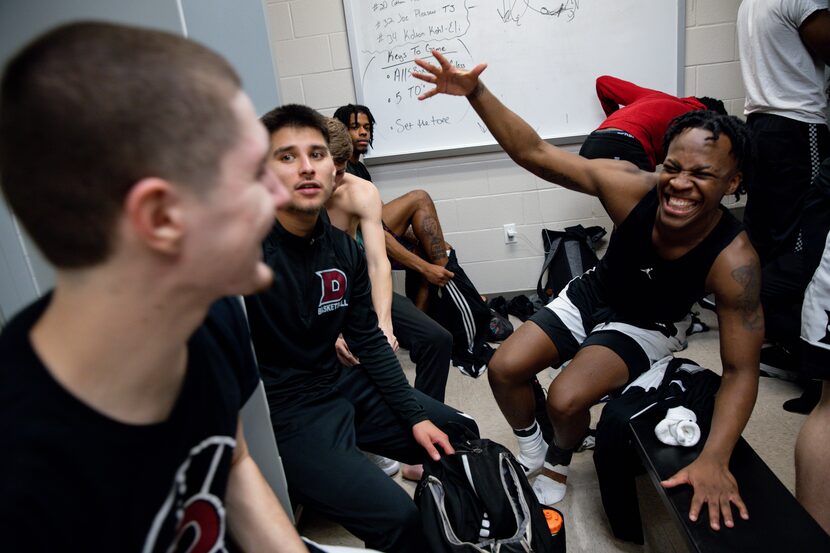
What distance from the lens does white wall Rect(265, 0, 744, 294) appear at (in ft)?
9.71

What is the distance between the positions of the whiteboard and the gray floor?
139 centimetres

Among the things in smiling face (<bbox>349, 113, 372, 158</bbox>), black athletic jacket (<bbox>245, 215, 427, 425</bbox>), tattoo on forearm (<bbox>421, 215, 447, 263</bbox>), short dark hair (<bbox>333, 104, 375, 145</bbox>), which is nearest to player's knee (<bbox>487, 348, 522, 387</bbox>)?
black athletic jacket (<bbox>245, 215, 427, 425</bbox>)

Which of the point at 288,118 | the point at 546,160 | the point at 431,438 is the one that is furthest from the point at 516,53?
the point at 431,438

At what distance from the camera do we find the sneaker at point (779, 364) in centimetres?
229

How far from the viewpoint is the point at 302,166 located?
1394mm

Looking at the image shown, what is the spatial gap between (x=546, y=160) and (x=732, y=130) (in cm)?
55

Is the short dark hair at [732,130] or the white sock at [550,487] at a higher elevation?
the short dark hair at [732,130]

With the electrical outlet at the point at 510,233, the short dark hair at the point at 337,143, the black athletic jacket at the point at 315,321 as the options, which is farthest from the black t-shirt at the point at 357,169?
the black athletic jacket at the point at 315,321

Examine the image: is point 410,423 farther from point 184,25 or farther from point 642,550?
point 184,25

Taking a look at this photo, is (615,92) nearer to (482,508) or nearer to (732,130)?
(732,130)

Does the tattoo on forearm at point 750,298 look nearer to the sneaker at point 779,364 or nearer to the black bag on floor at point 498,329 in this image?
the sneaker at point 779,364

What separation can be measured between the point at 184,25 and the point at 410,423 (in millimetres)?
1070

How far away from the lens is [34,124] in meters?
0.48

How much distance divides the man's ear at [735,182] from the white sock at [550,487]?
3.32ft
